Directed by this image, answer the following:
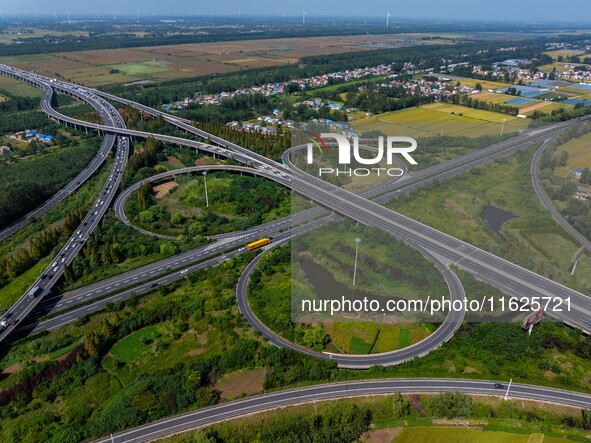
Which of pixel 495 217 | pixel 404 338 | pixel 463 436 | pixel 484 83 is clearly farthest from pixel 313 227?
pixel 484 83

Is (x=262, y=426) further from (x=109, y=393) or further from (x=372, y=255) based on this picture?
(x=372, y=255)

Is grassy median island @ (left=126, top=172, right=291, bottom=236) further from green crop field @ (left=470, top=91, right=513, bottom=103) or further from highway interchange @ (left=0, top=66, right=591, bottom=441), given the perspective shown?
green crop field @ (left=470, top=91, right=513, bottom=103)

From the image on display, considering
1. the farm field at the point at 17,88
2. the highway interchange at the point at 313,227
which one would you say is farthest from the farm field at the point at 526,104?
the farm field at the point at 17,88

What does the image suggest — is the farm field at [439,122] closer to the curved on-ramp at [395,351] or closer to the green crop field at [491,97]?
the green crop field at [491,97]

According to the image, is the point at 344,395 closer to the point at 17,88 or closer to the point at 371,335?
the point at 371,335

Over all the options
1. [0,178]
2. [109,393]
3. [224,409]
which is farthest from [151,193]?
[224,409]
